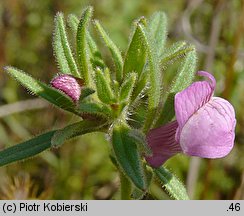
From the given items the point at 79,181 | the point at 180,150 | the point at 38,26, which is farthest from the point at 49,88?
the point at 38,26

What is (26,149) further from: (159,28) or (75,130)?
(159,28)

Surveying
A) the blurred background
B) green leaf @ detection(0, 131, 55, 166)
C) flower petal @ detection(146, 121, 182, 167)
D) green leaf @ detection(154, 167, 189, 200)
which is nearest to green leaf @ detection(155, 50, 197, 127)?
flower petal @ detection(146, 121, 182, 167)

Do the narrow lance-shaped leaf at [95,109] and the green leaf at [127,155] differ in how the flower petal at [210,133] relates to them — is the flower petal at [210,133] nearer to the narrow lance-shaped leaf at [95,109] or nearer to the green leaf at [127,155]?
the green leaf at [127,155]

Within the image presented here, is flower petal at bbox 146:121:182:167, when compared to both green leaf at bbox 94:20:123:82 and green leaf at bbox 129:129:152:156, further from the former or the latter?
green leaf at bbox 94:20:123:82

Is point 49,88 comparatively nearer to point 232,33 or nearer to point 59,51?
point 59,51

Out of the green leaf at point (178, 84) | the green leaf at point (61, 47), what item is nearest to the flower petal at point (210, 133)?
the green leaf at point (178, 84)

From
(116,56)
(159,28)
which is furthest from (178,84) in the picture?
(159,28)
